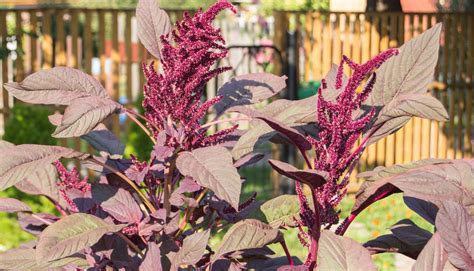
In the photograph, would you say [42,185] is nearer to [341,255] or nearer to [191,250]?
[191,250]

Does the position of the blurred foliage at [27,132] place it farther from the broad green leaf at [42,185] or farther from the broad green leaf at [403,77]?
the broad green leaf at [403,77]

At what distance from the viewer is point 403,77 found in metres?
1.87

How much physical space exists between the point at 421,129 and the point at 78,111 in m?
10.3

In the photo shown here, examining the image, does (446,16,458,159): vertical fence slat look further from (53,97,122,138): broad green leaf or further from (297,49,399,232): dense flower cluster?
(53,97,122,138): broad green leaf

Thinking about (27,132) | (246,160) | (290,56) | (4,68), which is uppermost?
(246,160)

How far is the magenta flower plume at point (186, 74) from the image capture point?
177cm

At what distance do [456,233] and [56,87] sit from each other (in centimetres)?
89

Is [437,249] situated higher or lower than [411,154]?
higher

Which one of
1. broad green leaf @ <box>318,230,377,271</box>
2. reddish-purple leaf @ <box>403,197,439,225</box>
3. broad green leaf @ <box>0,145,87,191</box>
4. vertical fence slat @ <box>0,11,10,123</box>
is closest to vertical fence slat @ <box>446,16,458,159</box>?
vertical fence slat @ <box>0,11,10,123</box>

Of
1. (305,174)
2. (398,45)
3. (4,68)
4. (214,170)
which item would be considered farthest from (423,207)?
(398,45)

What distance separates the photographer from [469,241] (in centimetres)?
158

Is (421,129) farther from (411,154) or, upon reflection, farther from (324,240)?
→ (324,240)

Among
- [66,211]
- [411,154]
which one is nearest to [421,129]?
[411,154]

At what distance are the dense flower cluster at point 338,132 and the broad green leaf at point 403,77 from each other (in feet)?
0.24
